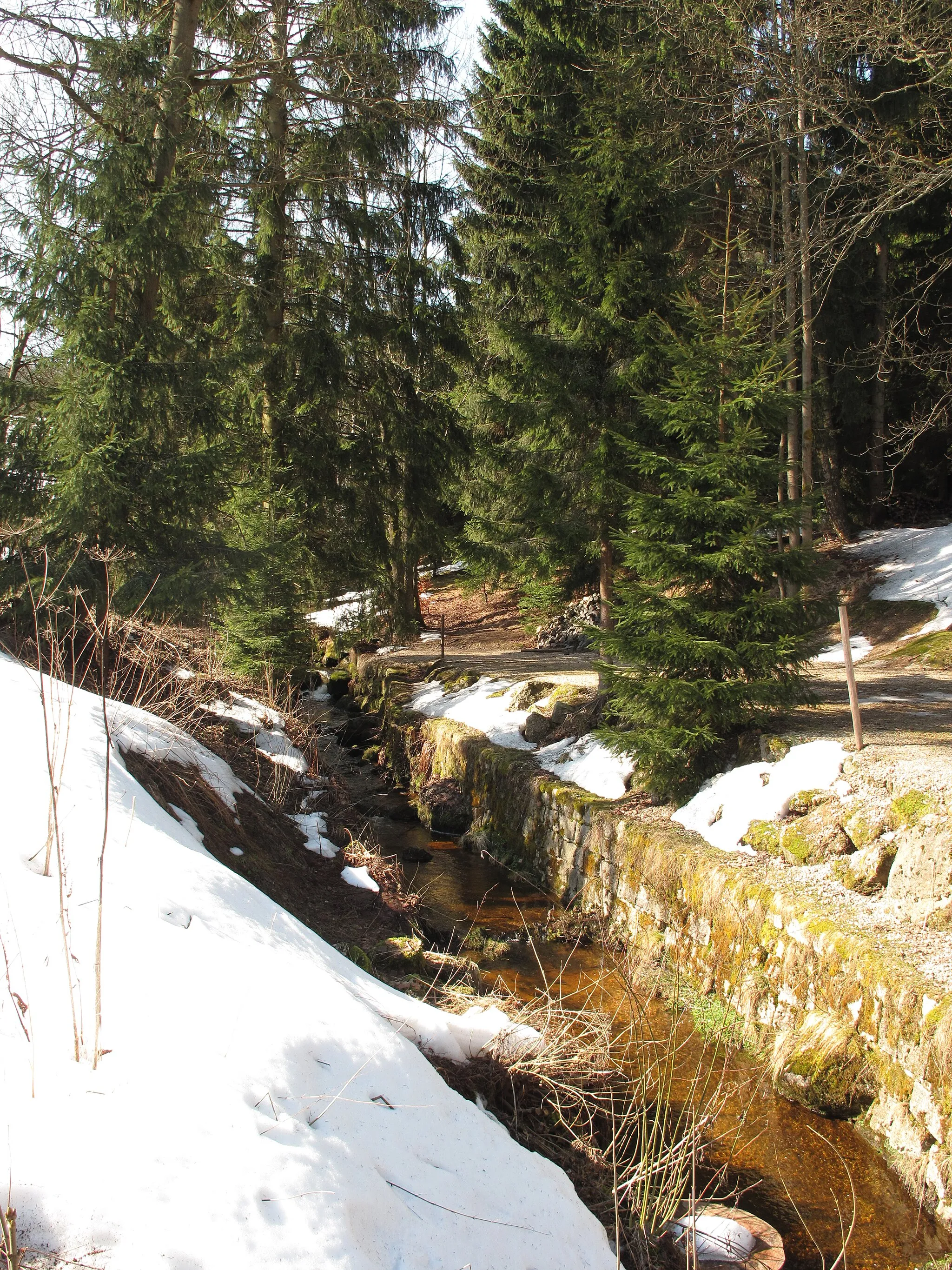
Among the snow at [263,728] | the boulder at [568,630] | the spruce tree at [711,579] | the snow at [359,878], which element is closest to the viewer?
the snow at [359,878]

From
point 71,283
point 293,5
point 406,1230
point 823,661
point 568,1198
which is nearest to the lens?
point 406,1230

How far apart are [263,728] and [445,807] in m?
2.42

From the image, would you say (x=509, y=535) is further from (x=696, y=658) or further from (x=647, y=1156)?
(x=647, y=1156)

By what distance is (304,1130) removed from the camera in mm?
2549

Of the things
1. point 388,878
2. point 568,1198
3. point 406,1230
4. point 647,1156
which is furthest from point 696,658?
point 406,1230

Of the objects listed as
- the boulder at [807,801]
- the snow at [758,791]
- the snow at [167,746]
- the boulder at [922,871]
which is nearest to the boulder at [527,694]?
the snow at [758,791]

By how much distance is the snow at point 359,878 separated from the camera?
6574mm

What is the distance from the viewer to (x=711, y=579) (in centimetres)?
720

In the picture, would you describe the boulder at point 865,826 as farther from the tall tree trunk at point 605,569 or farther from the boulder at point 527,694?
the boulder at point 527,694

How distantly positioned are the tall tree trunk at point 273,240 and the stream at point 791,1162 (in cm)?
932

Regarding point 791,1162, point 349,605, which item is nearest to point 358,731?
point 349,605

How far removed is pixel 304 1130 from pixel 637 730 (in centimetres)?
496

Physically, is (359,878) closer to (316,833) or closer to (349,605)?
(316,833)

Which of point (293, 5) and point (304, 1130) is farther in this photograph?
point (293, 5)
